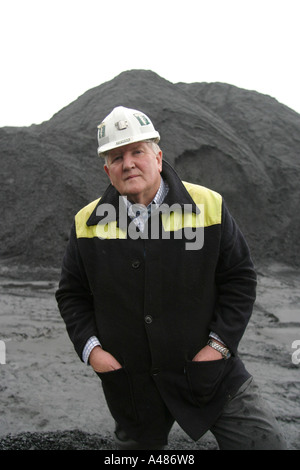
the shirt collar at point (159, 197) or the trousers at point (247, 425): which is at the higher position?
the shirt collar at point (159, 197)

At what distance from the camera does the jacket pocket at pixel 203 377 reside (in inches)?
76.5

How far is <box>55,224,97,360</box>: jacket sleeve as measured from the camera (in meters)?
2.08

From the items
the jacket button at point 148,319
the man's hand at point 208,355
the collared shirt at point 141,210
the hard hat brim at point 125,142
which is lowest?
the man's hand at point 208,355

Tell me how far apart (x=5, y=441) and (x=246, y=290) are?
1.76 meters

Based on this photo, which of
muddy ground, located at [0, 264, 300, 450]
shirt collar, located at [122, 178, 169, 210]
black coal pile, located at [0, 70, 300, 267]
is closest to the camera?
shirt collar, located at [122, 178, 169, 210]

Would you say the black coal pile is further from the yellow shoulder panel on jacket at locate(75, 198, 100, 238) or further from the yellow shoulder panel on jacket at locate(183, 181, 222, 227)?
the yellow shoulder panel on jacket at locate(183, 181, 222, 227)

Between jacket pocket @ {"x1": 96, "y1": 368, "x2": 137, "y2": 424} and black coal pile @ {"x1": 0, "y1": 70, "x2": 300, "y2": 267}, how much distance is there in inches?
201

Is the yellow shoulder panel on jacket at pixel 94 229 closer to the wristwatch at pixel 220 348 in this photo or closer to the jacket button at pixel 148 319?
the jacket button at pixel 148 319

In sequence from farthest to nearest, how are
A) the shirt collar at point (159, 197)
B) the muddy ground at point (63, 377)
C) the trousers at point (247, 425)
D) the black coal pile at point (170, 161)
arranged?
the black coal pile at point (170, 161)
the muddy ground at point (63, 377)
the shirt collar at point (159, 197)
the trousers at point (247, 425)

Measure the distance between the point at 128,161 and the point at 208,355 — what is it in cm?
83

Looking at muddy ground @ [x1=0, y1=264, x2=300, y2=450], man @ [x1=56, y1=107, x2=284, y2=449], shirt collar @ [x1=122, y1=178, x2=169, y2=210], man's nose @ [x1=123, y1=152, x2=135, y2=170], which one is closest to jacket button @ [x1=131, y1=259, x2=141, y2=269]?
man @ [x1=56, y1=107, x2=284, y2=449]

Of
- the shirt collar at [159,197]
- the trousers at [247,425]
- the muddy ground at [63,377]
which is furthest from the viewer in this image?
the muddy ground at [63,377]

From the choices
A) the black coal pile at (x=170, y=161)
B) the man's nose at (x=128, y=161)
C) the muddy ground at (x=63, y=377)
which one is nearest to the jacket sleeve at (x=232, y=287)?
the man's nose at (x=128, y=161)

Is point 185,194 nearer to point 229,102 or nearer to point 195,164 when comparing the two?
point 195,164
